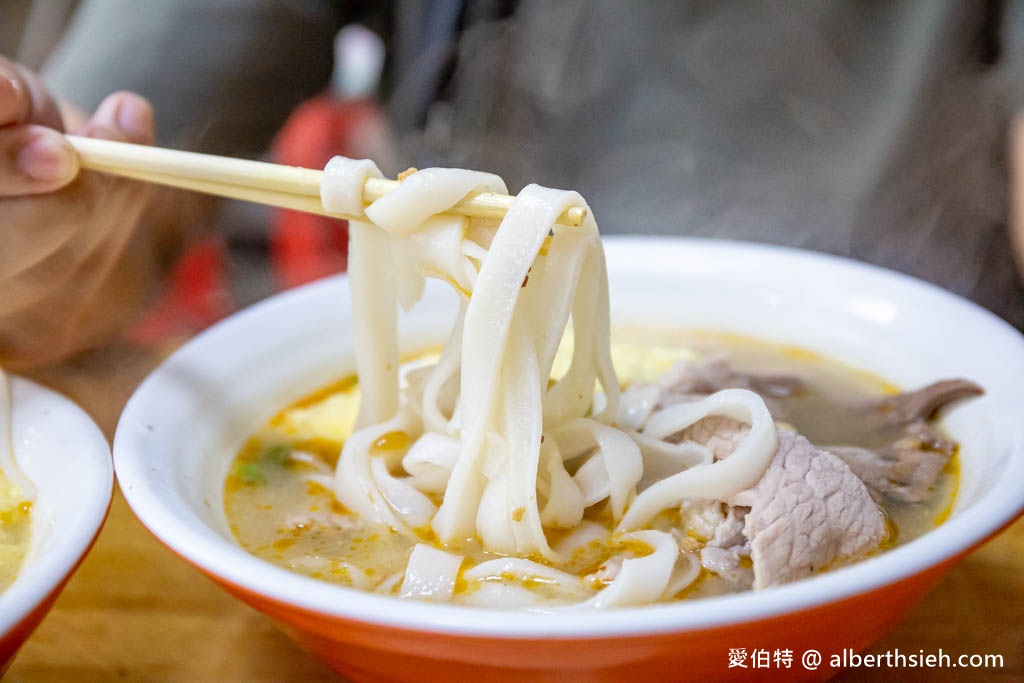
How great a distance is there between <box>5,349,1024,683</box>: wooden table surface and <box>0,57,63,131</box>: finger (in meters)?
0.60

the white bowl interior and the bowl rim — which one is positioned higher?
the bowl rim

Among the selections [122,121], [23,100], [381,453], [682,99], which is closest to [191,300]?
[122,121]

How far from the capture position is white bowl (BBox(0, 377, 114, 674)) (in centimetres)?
107

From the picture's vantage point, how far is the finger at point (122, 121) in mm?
1969

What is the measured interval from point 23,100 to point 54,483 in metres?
0.79

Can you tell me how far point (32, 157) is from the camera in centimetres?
167

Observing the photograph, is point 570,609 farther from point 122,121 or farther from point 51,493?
point 122,121

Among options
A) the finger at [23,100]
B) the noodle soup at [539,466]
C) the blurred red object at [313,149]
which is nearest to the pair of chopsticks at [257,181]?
the noodle soup at [539,466]

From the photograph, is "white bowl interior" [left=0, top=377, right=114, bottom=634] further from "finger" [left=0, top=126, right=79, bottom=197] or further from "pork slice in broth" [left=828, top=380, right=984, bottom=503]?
"pork slice in broth" [left=828, top=380, right=984, bottom=503]

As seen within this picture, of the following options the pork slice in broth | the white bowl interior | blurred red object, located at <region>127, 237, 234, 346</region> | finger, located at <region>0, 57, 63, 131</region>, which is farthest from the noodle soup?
blurred red object, located at <region>127, 237, 234, 346</region>

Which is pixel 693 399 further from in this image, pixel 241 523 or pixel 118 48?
pixel 118 48

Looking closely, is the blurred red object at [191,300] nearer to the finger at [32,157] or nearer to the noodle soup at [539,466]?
the finger at [32,157]

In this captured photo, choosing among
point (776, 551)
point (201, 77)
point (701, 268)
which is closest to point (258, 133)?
point (201, 77)

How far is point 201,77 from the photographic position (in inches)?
132
